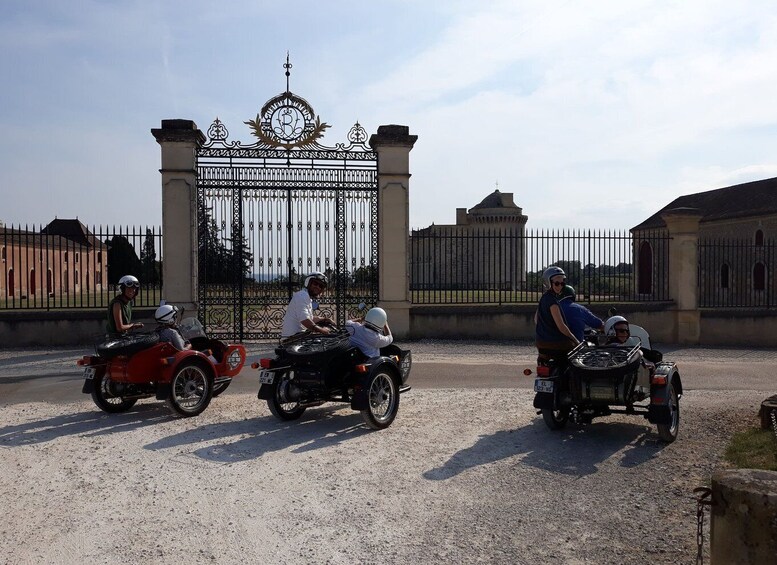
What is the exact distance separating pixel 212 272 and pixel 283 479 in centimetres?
987

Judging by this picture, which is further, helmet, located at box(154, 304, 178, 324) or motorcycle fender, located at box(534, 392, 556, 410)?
helmet, located at box(154, 304, 178, 324)

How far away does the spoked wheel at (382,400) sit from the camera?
304 inches

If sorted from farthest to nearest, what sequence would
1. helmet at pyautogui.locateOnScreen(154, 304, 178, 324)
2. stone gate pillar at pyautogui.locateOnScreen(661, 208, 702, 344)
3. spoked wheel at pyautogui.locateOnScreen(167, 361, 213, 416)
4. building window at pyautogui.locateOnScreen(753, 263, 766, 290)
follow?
building window at pyautogui.locateOnScreen(753, 263, 766, 290)
stone gate pillar at pyautogui.locateOnScreen(661, 208, 702, 344)
helmet at pyautogui.locateOnScreen(154, 304, 178, 324)
spoked wheel at pyautogui.locateOnScreen(167, 361, 213, 416)

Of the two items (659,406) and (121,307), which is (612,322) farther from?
(121,307)

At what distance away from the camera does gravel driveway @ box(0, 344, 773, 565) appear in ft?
15.3

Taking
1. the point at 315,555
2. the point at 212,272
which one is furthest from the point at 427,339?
the point at 315,555

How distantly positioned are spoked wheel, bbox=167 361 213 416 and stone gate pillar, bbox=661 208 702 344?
1227 cm

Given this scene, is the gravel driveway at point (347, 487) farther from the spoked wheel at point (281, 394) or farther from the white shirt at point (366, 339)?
the white shirt at point (366, 339)

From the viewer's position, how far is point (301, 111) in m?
15.5

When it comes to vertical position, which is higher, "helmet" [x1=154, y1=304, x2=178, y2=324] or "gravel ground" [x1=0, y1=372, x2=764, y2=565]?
"helmet" [x1=154, y1=304, x2=178, y2=324]

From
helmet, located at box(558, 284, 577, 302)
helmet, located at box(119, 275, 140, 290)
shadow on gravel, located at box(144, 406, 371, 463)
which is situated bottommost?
shadow on gravel, located at box(144, 406, 371, 463)

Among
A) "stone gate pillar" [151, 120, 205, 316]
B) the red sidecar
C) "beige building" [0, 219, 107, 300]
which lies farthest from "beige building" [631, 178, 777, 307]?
the red sidecar

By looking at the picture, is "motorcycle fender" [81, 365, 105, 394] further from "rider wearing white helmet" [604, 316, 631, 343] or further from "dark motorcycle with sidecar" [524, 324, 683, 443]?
"rider wearing white helmet" [604, 316, 631, 343]

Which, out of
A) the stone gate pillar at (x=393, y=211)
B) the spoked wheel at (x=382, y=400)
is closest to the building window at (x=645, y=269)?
the stone gate pillar at (x=393, y=211)
